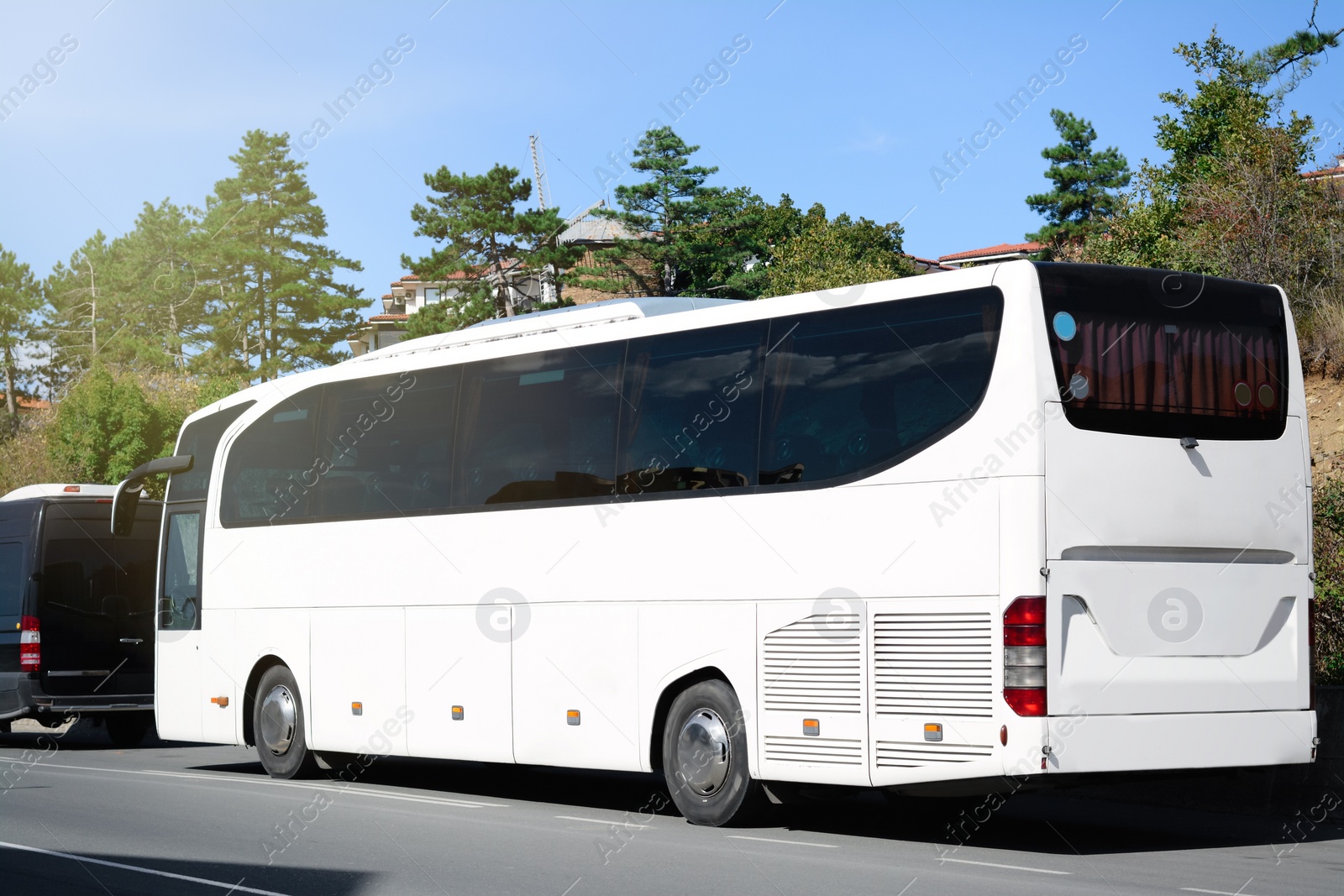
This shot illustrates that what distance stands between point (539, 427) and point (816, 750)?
375cm

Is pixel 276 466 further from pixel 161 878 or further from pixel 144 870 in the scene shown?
pixel 161 878

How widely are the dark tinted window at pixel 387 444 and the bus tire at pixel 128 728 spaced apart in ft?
26.4

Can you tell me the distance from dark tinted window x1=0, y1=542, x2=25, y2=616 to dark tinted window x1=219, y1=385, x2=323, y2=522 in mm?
4960

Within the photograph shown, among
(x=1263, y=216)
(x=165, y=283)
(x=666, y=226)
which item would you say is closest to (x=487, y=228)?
(x=666, y=226)

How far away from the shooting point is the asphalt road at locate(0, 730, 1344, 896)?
820 cm

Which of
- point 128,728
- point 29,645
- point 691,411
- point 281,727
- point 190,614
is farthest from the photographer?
point 128,728

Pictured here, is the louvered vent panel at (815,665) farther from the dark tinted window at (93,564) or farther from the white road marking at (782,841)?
the dark tinted window at (93,564)

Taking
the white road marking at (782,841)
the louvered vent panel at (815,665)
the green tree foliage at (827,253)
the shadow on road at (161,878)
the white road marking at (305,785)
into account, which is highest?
the green tree foliage at (827,253)

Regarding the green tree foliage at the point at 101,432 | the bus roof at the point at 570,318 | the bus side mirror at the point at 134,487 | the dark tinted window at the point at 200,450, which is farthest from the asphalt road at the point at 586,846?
the green tree foliage at the point at 101,432

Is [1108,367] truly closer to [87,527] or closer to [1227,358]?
[1227,358]

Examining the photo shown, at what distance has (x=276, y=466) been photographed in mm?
15109

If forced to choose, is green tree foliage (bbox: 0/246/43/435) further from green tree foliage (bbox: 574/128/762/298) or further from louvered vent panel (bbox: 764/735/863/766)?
louvered vent panel (bbox: 764/735/863/766)

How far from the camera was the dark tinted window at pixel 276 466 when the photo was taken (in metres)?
14.7

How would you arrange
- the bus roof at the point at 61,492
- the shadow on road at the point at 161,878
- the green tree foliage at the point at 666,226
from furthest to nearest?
the green tree foliage at the point at 666,226, the bus roof at the point at 61,492, the shadow on road at the point at 161,878
